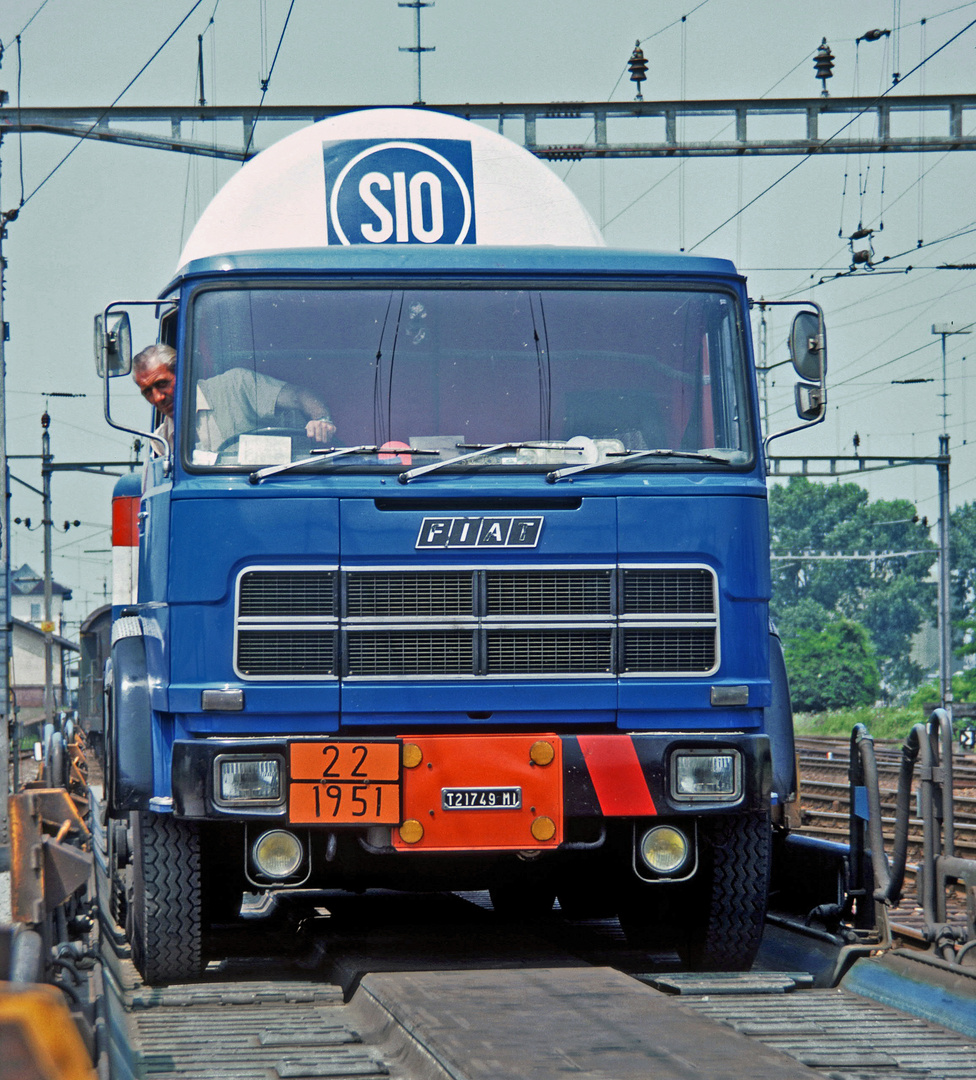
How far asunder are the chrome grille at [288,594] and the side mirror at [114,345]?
Answer: 1.24 meters

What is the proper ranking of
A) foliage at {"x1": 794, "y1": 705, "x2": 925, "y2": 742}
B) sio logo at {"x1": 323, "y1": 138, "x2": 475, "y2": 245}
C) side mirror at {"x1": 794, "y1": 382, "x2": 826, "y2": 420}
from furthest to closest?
foliage at {"x1": 794, "y1": 705, "x2": 925, "y2": 742}
sio logo at {"x1": 323, "y1": 138, "x2": 475, "y2": 245}
side mirror at {"x1": 794, "y1": 382, "x2": 826, "y2": 420}

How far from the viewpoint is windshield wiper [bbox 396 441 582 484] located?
6.62m

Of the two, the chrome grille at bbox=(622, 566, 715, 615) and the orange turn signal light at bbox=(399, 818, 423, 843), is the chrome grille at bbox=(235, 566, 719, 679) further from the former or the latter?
the orange turn signal light at bbox=(399, 818, 423, 843)

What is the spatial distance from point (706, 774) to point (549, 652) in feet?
2.74

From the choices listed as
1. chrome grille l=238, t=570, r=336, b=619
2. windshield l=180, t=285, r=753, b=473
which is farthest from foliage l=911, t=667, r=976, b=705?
chrome grille l=238, t=570, r=336, b=619

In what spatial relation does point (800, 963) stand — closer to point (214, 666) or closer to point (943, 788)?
point (943, 788)

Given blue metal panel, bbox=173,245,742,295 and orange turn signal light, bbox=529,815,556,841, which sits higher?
blue metal panel, bbox=173,245,742,295

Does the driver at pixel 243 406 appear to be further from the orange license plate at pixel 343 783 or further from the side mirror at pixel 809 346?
the side mirror at pixel 809 346

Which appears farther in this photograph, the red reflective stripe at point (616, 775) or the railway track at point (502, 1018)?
the red reflective stripe at point (616, 775)

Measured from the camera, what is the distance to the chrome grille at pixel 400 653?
6.57 m

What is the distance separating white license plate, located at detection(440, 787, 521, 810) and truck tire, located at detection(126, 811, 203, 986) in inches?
50.7

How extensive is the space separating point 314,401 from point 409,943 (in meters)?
2.88

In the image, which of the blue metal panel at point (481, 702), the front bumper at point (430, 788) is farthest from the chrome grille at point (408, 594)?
the front bumper at point (430, 788)

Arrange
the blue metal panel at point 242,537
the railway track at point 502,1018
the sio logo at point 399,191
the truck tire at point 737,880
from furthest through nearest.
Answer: the sio logo at point 399,191
the truck tire at point 737,880
the blue metal panel at point 242,537
the railway track at point 502,1018
